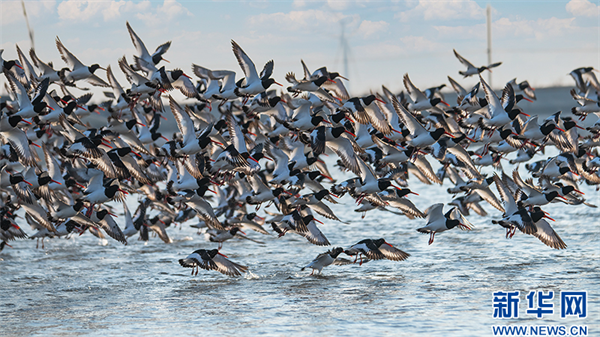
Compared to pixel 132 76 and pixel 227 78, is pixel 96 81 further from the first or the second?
pixel 227 78

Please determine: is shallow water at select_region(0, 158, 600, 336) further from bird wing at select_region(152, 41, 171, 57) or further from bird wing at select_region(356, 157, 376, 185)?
bird wing at select_region(152, 41, 171, 57)

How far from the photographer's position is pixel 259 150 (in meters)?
15.5

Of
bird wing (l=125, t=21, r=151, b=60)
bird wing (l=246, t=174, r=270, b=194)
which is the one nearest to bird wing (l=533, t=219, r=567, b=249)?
bird wing (l=246, t=174, r=270, b=194)

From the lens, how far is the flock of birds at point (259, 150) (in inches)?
581

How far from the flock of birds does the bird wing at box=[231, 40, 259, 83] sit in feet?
0.10

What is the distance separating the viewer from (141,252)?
1948cm

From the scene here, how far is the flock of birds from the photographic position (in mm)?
14766

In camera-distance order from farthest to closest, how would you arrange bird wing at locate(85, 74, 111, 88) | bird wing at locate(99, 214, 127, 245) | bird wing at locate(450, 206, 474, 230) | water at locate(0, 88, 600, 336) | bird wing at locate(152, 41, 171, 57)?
bird wing at locate(85, 74, 111, 88), bird wing at locate(152, 41, 171, 57), bird wing at locate(99, 214, 127, 245), bird wing at locate(450, 206, 474, 230), water at locate(0, 88, 600, 336)

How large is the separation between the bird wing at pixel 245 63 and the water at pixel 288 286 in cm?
458

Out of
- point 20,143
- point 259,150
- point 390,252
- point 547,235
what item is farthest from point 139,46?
point 547,235

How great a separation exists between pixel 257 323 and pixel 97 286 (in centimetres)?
534

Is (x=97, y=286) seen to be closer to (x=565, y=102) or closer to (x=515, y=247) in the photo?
(x=515, y=247)

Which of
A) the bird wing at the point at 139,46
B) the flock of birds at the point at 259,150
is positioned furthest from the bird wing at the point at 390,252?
the bird wing at the point at 139,46

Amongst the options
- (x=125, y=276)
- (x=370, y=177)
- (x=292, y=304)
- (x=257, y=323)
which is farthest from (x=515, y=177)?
(x=125, y=276)
